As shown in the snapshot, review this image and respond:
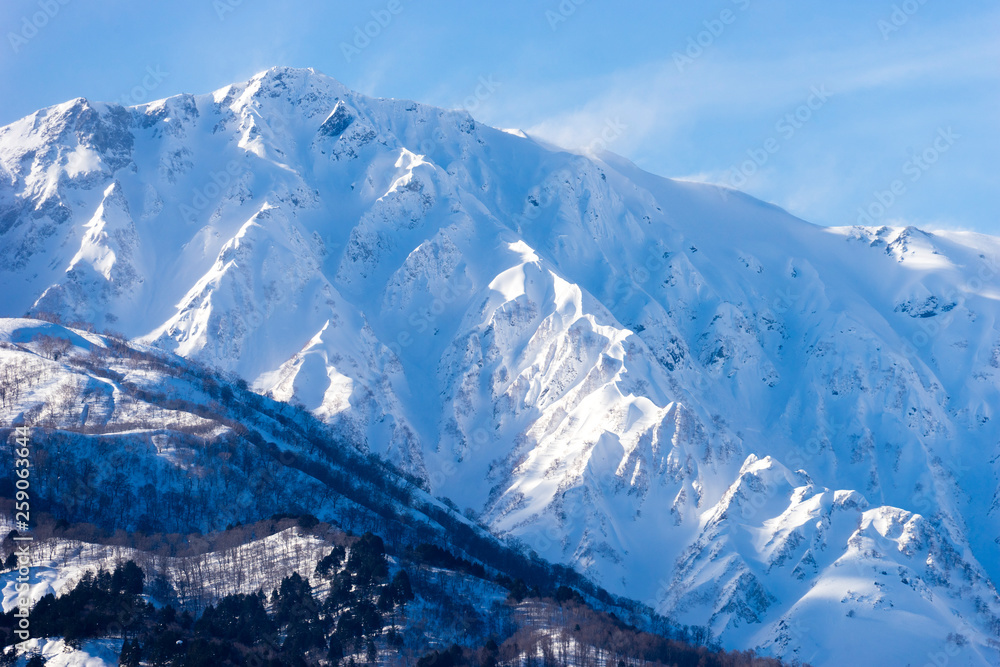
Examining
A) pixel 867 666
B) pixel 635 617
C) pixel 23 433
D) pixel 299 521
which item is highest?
pixel 23 433

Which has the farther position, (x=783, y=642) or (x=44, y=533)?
(x=783, y=642)

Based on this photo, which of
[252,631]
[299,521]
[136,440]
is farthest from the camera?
[136,440]

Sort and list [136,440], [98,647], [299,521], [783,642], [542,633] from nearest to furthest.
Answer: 1. [98,647]
2. [542,633]
3. [299,521]
4. [136,440]
5. [783,642]

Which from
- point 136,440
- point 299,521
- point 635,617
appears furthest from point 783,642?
point 136,440

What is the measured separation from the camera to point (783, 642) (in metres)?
198

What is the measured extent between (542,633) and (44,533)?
66844mm

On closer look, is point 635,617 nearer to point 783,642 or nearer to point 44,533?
point 783,642

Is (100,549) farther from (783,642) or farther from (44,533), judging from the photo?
(783,642)

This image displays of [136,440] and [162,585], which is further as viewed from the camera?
[136,440]

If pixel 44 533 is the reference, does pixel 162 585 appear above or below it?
below

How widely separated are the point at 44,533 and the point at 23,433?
3230cm

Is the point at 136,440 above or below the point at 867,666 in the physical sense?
above

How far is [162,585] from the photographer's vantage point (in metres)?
139

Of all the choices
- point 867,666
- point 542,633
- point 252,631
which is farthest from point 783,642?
point 252,631
